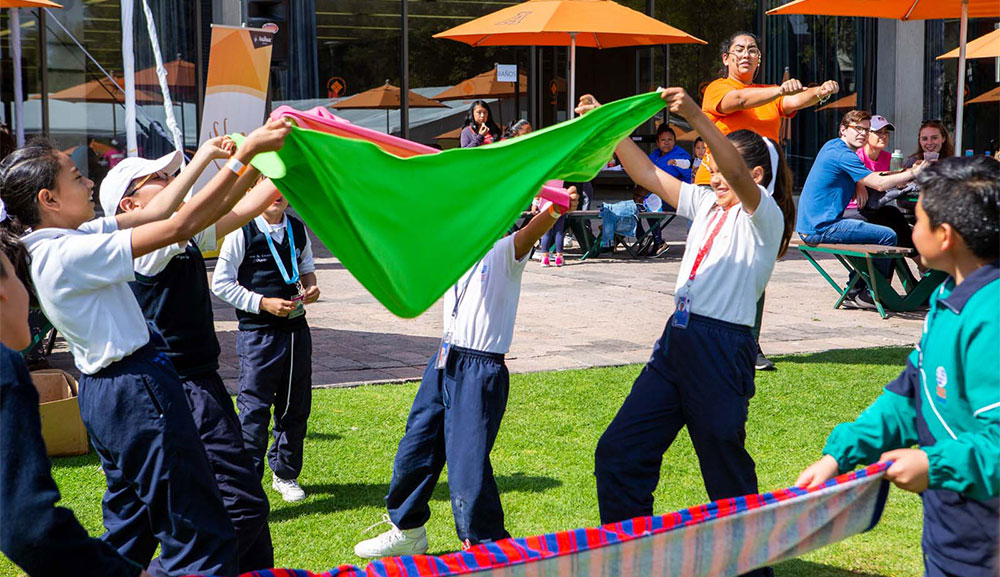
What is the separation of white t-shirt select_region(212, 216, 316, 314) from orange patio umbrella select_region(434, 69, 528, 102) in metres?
14.3

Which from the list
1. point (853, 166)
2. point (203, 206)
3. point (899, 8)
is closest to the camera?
point (203, 206)

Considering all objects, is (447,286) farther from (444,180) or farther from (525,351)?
(525,351)

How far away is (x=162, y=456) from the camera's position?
3441 millimetres

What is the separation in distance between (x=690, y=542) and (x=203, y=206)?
5.69 ft

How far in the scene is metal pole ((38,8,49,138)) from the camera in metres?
16.8

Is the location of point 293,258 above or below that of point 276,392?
above

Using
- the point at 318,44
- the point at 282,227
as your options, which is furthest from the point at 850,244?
the point at 318,44

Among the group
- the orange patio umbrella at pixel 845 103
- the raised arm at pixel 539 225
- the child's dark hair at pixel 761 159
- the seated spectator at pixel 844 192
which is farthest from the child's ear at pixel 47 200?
the orange patio umbrella at pixel 845 103

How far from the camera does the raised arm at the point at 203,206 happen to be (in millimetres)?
3203

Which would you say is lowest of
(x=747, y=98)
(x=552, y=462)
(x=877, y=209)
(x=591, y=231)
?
(x=552, y=462)

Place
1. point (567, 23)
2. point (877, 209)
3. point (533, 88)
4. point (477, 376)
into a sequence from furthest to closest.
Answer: point (533, 88)
point (567, 23)
point (877, 209)
point (477, 376)

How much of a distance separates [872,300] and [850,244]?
88cm

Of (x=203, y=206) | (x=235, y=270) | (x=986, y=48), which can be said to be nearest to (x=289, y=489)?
(x=235, y=270)

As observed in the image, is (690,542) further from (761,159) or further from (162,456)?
(761,159)
